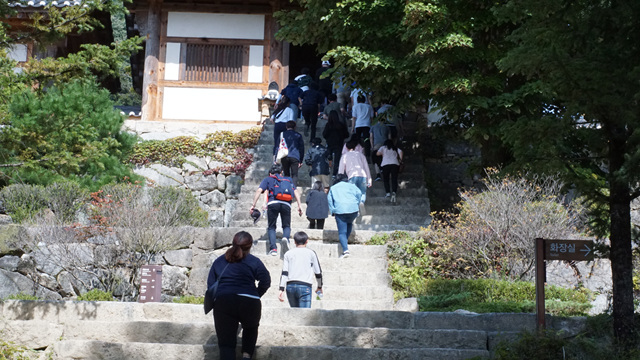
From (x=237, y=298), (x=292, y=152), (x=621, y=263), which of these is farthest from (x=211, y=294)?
(x=292, y=152)

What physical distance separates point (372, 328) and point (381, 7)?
684 centimetres

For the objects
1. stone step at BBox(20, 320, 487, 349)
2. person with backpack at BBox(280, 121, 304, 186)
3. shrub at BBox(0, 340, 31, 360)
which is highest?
person with backpack at BBox(280, 121, 304, 186)

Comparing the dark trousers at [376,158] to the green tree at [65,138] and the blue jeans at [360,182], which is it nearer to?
the blue jeans at [360,182]

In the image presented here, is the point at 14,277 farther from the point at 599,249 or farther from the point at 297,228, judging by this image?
the point at 599,249

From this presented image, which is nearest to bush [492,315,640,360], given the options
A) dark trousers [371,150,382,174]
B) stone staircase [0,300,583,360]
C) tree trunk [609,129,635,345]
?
tree trunk [609,129,635,345]

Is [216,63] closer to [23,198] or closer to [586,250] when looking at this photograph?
[23,198]

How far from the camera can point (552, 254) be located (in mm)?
7777

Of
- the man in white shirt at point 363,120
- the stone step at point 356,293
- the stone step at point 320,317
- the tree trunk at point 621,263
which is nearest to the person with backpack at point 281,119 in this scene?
the man in white shirt at point 363,120

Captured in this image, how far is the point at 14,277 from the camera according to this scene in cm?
1234

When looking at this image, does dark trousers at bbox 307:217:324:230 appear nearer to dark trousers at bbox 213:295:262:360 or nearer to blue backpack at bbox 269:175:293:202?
blue backpack at bbox 269:175:293:202

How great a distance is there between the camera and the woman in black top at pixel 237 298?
7.25m

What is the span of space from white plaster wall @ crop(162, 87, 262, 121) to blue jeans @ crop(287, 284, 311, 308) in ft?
38.7

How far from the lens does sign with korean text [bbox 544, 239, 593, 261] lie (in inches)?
299

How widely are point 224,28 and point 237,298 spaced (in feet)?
48.6
